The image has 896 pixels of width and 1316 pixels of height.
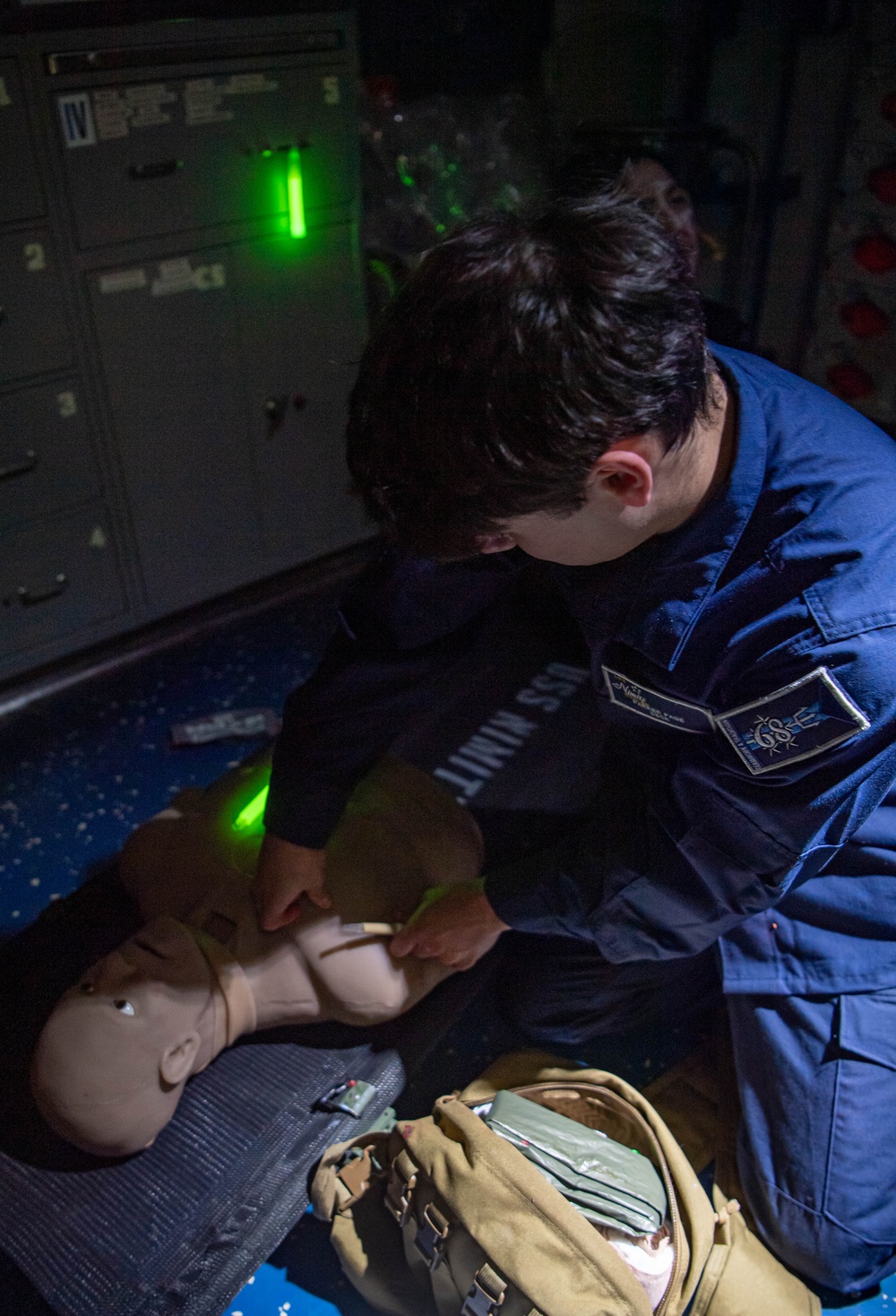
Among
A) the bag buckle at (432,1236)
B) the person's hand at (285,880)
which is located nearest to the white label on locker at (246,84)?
the person's hand at (285,880)

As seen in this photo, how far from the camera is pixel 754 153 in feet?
9.91

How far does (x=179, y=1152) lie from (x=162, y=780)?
3.23 feet

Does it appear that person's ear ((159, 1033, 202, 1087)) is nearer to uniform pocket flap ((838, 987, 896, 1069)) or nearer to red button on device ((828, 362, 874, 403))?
uniform pocket flap ((838, 987, 896, 1069))

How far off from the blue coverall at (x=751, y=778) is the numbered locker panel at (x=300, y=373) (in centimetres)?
140

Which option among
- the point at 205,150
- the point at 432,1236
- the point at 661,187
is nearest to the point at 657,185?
the point at 661,187

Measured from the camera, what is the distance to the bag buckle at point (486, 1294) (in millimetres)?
1179

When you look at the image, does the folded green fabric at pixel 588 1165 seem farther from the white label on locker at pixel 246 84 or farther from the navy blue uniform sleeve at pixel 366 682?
the white label on locker at pixel 246 84

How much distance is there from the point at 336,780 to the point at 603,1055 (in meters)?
0.68

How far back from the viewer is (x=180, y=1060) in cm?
143

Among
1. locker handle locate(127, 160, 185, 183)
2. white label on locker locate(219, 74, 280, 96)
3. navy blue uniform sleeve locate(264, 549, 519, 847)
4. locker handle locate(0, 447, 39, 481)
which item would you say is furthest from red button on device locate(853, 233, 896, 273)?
locker handle locate(0, 447, 39, 481)

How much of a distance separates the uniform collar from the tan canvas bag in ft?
2.23

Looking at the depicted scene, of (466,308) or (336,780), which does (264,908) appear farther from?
(466,308)

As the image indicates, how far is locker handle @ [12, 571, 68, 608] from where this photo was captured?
2.46 meters

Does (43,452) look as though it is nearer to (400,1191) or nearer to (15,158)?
(15,158)
